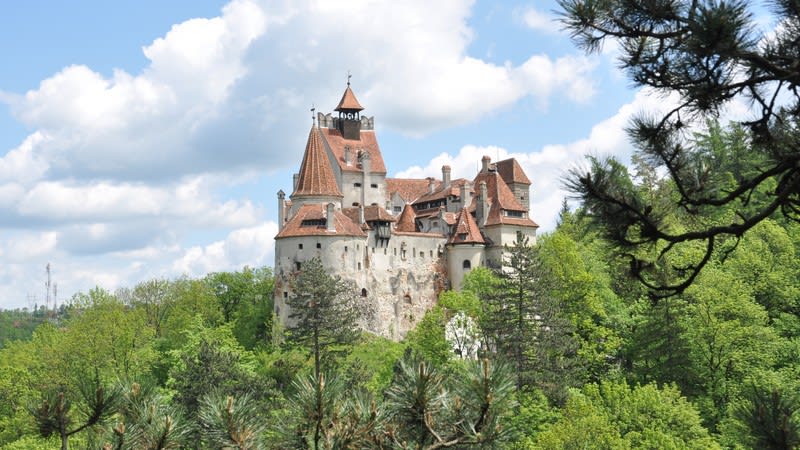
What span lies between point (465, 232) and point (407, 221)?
4702 mm

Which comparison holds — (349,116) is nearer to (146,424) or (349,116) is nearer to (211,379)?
(211,379)

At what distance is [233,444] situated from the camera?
10820mm

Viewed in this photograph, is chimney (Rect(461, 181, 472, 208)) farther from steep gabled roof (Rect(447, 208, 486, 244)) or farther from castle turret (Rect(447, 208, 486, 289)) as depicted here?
castle turret (Rect(447, 208, 486, 289))

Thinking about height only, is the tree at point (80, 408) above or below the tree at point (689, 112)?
below

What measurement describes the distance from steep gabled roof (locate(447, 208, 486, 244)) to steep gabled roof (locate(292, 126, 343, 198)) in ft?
29.6

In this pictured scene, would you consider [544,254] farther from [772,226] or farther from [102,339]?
[102,339]

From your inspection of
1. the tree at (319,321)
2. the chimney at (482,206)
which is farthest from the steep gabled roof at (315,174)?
the tree at (319,321)

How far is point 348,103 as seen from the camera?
7925 centimetres

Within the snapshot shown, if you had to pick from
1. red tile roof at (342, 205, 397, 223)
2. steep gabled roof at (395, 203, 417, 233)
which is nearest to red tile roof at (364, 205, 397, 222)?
red tile roof at (342, 205, 397, 223)

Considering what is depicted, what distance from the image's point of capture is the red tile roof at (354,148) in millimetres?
75375

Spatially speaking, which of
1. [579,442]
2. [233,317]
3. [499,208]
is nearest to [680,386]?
[579,442]

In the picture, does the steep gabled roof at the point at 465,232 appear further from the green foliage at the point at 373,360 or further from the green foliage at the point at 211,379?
the green foliage at the point at 211,379

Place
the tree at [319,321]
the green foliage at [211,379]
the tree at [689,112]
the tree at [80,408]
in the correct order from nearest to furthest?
the tree at [689,112] → the tree at [80,408] → the green foliage at [211,379] → the tree at [319,321]

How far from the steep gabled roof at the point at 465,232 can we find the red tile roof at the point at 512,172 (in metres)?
7.15
